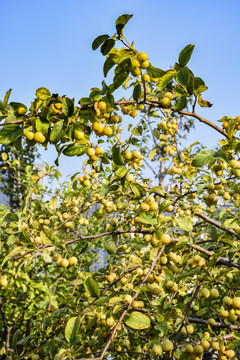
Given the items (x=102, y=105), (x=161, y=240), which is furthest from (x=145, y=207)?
(x=102, y=105)

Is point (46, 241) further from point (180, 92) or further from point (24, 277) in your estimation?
point (24, 277)

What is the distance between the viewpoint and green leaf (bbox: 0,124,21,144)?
4.17ft

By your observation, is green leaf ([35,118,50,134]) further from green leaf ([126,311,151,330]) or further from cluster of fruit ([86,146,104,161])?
green leaf ([126,311,151,330])

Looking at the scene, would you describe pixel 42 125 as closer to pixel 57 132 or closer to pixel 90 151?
pixel 57 132

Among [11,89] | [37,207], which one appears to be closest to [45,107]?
[11,89]

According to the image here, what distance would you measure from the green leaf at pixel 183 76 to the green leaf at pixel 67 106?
1.47 ft

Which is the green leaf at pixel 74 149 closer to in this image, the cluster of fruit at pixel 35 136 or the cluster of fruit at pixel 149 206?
the cluster of fruit at pixel 35 136

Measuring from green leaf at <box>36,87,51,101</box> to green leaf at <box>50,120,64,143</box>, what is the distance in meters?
0.12

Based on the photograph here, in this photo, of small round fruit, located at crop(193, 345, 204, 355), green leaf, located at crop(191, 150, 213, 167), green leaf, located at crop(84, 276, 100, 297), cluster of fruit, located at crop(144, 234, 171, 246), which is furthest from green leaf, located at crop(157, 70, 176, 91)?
small round fruit, located at crop(193, 345, 204, 355)

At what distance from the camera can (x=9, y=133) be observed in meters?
1.29

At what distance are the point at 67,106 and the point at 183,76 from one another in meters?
0.49

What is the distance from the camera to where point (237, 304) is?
166 cm

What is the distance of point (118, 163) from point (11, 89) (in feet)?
1.67

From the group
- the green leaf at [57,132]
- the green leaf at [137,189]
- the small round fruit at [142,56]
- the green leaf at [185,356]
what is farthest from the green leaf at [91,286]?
the small round fruit at [142,56]
